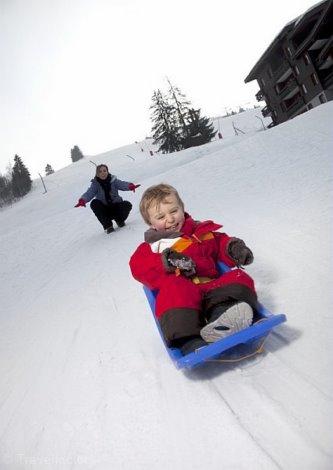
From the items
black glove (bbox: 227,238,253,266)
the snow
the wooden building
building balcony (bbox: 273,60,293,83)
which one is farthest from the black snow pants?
building balcony (bbox: 273,60,293,83)

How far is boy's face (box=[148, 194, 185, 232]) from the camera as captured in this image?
2.79m

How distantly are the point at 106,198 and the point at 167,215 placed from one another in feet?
15.7

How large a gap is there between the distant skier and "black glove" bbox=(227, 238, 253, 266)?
504 centimetres

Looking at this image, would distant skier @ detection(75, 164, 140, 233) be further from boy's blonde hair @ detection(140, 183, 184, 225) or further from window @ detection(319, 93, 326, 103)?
window @ detection(319, 93, 326, 103)

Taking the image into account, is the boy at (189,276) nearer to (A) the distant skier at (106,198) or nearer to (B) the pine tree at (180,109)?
(A) the distant skier at (106,198)

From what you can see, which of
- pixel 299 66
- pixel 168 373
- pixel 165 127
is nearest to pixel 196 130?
pixel 165 127

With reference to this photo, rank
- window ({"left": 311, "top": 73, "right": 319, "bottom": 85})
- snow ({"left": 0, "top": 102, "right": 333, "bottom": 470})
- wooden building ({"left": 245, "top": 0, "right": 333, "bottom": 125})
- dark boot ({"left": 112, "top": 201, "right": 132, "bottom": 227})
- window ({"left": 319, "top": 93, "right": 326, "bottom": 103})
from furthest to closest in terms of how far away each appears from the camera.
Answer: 1. window ({"left": 311, "top": 73, "right": 319, "bottom": 85})
2. window ({"left": 319, "top": 93, "right": 326, "bottom": 103})
3. wooden building ({"left": 245, "top": 0, "right": 333, "bottom": 125})
4. dark boot ({"left": 112, "top": 201, "right": 132, "bottom": 227})
5. snow ({"left": 0, "top": 102, "right": 333, "bottom": 470})

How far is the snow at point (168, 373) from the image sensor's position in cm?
157

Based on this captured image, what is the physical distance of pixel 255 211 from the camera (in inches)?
200

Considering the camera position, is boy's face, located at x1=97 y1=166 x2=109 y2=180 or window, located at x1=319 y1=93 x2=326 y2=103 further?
window, located at x1=319 y1=93 x2=326 y2=103

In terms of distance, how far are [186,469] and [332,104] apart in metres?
10.8

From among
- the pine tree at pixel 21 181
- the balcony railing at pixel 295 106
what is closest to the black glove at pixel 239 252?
the balcony railing at pixel 295 106

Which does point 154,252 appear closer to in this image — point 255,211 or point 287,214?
point 287,214

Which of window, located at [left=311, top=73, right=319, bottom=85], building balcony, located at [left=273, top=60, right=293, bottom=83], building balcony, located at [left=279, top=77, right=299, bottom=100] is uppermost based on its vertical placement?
building balcony, located at [left=273, top=60, right=293, bottom=83]
